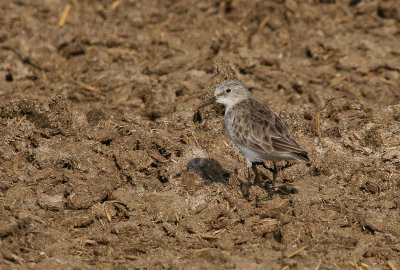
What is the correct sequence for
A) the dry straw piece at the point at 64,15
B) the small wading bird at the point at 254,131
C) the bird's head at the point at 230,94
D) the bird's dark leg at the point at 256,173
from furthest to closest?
the dry straw piece at the point at 64,15 < the bird's head at the point at 230,94 < the bird's dark leg at the point at 256,173 < the small wading bird at the point at 254,131

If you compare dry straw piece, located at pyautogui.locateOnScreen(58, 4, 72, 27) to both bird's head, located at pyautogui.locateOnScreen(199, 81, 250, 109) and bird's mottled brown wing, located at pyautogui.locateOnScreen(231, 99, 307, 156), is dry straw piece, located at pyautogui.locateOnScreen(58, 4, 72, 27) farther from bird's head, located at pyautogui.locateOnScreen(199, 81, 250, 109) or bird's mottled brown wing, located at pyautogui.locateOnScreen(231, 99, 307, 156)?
bird's mottled brown wing, located at pyautogui.locateOnScreen(231, 99, 307, 156)

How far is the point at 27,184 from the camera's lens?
9133 mm

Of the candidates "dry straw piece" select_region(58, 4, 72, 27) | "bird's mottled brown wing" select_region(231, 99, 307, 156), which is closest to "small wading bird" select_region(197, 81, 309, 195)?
"bird's mottled brown wing" select_region(231, 99, 307, 156)

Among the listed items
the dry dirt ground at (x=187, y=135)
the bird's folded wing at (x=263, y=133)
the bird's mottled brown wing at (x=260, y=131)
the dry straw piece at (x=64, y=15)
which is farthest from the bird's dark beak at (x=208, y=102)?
the dry straw piece at (x=64, y=15)

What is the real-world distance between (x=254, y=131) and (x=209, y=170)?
815 mm

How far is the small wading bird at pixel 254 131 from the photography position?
9.31m

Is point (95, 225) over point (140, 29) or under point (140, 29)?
under

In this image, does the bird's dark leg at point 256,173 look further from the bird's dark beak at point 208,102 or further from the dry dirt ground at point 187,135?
the bird's dark beak at point 208,102

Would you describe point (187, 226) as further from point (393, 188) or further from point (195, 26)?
point (195, 26)

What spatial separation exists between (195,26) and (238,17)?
2.84ft

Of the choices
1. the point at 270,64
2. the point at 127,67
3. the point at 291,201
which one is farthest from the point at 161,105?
the point at 291,201

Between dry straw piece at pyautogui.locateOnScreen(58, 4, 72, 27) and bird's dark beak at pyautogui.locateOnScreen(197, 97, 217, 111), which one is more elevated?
dry straw piece at pyautogui.locateOnScreen(58, 4, 72, 27)

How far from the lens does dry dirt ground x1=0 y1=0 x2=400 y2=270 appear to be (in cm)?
834

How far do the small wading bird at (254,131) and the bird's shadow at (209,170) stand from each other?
0.38m
